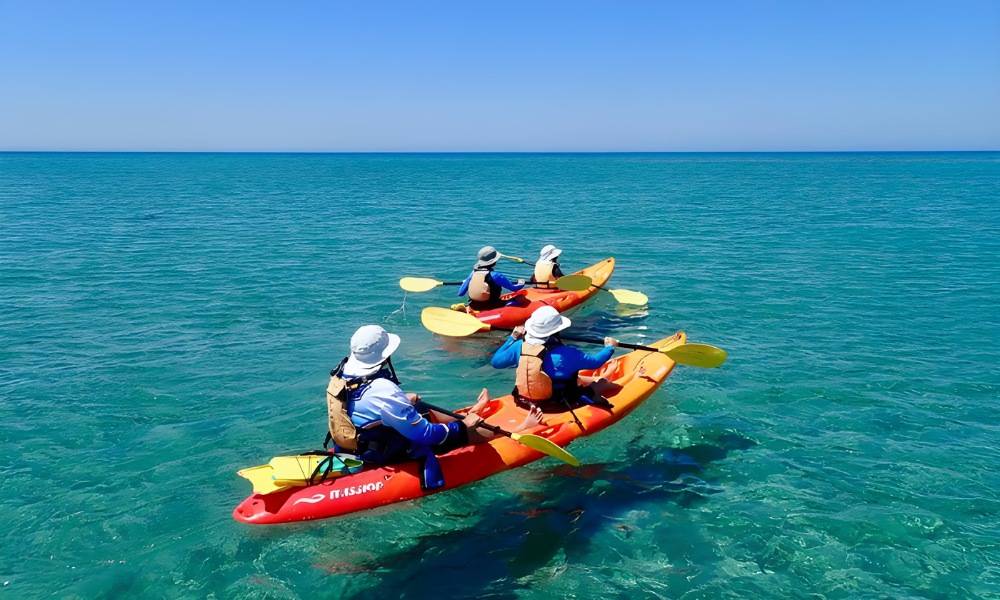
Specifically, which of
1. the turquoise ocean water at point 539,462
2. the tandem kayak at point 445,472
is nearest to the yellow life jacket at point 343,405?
the tandem kayak at point 445,472

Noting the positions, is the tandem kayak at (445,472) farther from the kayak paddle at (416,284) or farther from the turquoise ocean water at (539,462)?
the kayak paddle at (416,284)

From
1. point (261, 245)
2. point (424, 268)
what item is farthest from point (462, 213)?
point (424, 268)

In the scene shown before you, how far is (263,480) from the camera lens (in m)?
6.10

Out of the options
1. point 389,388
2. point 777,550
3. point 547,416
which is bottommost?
point 777,550

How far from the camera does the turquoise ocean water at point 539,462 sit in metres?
5.88

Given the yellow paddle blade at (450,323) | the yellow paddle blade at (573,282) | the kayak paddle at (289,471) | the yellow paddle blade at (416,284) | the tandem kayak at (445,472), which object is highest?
the yellow paddle blade at (573,282)

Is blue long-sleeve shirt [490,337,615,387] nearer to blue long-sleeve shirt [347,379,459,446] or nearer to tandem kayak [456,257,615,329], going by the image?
blue long-sleeve shirt [347,379,459,446]

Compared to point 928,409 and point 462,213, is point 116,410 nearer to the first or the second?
Result: point 928,409

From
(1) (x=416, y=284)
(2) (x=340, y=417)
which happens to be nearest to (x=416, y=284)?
(1) (x=416, y=284)

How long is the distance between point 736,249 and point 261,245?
16706mm

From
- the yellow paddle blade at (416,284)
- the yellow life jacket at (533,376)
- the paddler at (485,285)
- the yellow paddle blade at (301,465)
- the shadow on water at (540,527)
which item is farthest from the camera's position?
the yellow paddle blade at (416,284)

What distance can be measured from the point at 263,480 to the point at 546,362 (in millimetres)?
3156

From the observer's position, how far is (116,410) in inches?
357

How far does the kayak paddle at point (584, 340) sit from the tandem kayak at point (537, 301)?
1348 mm
